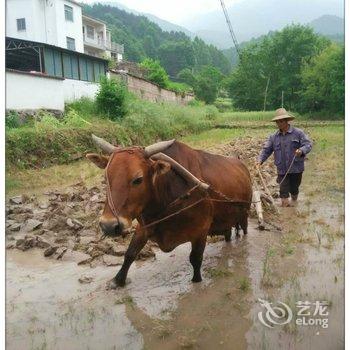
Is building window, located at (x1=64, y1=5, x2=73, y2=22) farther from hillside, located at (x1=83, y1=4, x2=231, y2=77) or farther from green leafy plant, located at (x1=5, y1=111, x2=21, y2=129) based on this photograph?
green leafy plant, located at (x1=5, y1=111, x2=21, y2=129)

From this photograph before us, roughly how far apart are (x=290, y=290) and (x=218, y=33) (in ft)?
10.6

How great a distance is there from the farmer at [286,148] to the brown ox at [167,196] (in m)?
1.65

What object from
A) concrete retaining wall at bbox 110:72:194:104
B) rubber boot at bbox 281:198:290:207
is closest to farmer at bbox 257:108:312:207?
rubber boot at bbox 281:198:290:207

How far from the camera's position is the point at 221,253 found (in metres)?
5.27

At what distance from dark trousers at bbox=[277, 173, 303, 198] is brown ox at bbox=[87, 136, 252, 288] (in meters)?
2.10

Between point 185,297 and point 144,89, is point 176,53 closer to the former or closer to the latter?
point 185,297

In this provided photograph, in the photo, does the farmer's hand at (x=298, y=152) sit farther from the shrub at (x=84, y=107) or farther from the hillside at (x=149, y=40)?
the shrub at (x=84, y=107)

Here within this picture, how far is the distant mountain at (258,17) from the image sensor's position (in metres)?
3.79

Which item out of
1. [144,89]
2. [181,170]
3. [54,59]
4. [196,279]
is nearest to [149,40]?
[181,170]

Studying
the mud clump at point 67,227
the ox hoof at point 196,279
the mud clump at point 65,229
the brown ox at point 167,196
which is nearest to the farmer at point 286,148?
the mud clump at point 67,227

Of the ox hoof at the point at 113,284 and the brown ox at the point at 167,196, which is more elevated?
the brown ox at the point at 167,196

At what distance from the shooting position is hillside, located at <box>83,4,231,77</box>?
16.9 ft

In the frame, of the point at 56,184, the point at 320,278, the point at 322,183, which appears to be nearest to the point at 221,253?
the point at 320,278

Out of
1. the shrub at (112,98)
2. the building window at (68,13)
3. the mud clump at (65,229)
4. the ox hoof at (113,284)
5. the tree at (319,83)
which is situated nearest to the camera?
the ox hoof at (113,284)
